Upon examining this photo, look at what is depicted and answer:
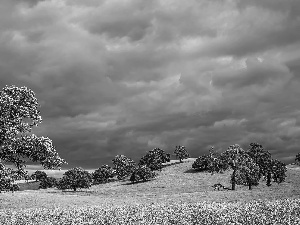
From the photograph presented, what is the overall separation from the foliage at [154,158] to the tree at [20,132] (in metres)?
110

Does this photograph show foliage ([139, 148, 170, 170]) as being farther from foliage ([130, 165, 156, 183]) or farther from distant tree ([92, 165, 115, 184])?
foliage ([130, 165, 156, 183])

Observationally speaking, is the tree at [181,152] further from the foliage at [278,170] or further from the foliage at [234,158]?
the foliage at [234,158]

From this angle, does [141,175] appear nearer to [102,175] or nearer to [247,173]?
[102,175]

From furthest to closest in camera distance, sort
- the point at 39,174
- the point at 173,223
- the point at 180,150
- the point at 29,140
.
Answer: the point at 39,174 → the point at 180,150 → the point at 29,140 → the point at 173,223

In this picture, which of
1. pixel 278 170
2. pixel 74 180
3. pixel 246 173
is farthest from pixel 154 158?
pixel 246 173

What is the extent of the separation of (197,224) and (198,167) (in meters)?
120

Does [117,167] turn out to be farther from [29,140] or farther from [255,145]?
[29,140]

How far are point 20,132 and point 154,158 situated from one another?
117m

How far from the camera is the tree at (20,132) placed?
31375mm

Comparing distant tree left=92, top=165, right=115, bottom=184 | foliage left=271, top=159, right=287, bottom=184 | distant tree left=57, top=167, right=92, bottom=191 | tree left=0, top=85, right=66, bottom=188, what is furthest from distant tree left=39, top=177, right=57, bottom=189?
tree left=0, top=85, right=66, bottom=188

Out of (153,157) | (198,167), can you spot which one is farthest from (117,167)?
(198,167)

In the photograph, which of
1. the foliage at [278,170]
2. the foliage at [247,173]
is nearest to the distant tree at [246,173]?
the foliage at [247,173]

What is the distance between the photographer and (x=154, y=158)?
487 ft

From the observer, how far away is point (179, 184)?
350 ft
